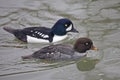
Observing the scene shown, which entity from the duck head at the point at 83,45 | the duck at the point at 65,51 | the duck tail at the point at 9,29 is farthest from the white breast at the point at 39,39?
the duck head at the point at 83,45

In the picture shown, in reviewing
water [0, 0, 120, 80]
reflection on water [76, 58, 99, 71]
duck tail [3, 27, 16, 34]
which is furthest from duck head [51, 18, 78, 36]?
reflection on water [76, 58, 99, 71]

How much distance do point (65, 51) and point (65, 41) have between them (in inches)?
53.4

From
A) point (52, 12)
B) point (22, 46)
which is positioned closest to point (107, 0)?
point (52, 12)

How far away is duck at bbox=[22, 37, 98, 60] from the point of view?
35.3 feet

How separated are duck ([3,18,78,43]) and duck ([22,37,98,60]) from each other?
42.5 inches

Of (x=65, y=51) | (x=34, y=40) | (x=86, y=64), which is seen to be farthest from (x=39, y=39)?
(x=86, y=64)

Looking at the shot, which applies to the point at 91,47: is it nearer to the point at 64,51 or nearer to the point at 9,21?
the point at 64,51

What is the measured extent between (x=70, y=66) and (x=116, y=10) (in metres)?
3.91

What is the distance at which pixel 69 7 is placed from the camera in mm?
14211

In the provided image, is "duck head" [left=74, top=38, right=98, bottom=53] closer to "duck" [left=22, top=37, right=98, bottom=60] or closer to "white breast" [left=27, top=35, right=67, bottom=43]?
"duck" [left=22, top=37, right=98, bottom=60]

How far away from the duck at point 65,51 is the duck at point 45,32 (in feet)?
3.54

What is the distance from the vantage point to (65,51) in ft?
35.6

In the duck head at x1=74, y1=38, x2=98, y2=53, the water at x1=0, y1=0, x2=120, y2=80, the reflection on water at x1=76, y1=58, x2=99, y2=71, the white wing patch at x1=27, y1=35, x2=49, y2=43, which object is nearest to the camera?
the water at x1=0, y1=0, x2=120, y2=80

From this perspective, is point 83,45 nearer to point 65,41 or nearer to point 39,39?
point 65,41
